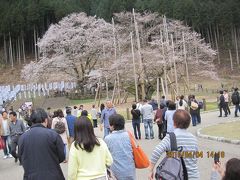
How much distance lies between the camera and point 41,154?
4.98 m

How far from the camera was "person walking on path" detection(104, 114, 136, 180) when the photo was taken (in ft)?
18.9

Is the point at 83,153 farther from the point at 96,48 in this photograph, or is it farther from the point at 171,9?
the point at 171,9

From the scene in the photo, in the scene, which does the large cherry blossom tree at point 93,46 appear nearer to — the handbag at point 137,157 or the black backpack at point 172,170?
the handbag at point 137,157

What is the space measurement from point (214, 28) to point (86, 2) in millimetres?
20617

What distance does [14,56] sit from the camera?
6962 centimetres

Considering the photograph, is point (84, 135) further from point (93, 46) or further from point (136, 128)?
point (93, 46)

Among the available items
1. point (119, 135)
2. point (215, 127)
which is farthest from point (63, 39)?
point (119, 135)

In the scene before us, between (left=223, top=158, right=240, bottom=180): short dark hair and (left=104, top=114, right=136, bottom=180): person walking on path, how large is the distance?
100 inches

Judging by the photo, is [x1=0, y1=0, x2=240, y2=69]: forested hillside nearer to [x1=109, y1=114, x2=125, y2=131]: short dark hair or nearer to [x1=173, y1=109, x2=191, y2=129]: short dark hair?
[x1=109, y1=114, x2=125, y2=131]: short dark hair

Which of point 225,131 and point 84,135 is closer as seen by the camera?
point 84,135

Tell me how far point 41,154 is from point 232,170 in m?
2.41

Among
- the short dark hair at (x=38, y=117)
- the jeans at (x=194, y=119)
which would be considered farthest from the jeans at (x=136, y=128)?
the short dark hair at (x=38, y=117)

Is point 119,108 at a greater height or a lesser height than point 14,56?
lesser

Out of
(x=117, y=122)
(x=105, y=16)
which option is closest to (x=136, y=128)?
(x=117, y=122)
